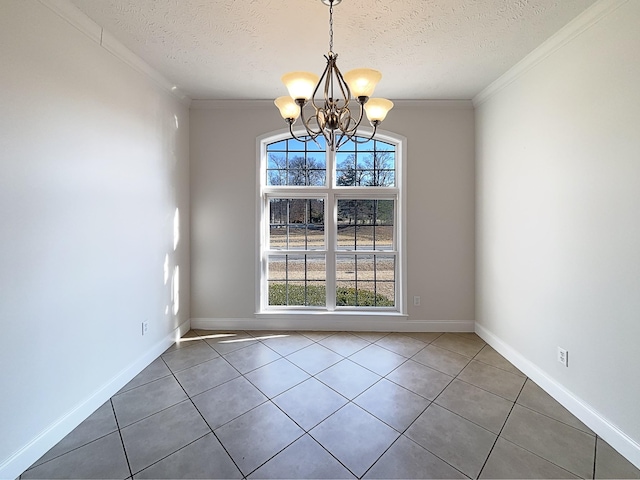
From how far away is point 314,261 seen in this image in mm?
3432

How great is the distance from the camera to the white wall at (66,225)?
145 centimetres

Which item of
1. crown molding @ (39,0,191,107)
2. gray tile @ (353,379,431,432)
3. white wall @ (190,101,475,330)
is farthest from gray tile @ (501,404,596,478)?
crown molding @ (39,0,191,107)

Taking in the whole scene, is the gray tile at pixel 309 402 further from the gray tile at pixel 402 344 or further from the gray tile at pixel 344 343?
the gray tile at pixel 402 344

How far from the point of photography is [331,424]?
5.85 feet

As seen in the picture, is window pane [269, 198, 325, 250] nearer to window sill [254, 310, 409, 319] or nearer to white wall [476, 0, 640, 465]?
window sill [254, 310, 409, 319]

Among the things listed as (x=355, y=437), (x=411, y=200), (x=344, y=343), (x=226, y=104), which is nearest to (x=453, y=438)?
(x=355, y=437)

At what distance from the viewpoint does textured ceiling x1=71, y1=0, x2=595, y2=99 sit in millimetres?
1744

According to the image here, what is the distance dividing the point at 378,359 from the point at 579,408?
4.60 ft

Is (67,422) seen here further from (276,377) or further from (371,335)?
Answer: (371,335)

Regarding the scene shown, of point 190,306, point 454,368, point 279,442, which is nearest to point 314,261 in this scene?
point 190,306

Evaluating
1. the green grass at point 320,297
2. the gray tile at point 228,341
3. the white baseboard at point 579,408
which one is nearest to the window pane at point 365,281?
the green grass at point 320,297

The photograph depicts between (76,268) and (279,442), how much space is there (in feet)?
5.49

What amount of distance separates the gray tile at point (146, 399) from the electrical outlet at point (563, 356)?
9.03 ft

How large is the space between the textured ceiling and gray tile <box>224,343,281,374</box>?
8.60ft
